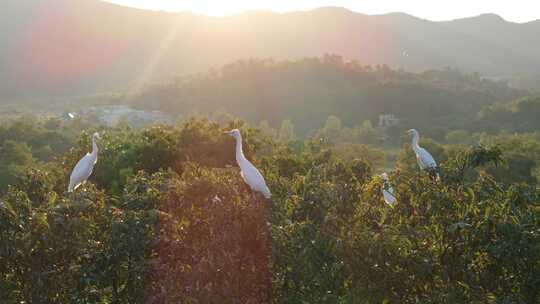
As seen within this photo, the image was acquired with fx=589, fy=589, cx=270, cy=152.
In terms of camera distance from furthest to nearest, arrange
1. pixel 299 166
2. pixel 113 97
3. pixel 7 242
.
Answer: pixel 113 97, pixel 299 166, pixel 7 242

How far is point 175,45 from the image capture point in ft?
421

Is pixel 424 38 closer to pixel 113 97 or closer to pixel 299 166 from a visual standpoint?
pixel 113 97

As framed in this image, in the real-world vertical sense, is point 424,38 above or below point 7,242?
below

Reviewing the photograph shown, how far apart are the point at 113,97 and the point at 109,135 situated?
68.5 m

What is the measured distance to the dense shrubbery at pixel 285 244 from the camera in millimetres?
4789

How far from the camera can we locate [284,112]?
69.8m

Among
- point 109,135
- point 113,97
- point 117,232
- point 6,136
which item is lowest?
point 113,97

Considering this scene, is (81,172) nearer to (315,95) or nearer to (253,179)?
(253,179)

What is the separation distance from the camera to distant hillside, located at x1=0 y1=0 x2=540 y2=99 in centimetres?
10812

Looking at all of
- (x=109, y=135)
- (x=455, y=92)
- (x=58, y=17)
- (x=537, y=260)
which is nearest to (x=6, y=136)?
(x=109, y=135)

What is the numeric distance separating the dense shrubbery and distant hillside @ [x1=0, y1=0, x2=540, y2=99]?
100658 millimetres

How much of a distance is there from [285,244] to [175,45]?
127155 mm

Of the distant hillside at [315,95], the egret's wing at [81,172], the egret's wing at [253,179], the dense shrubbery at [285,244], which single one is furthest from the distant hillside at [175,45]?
the dense shrubbery at [285,244]

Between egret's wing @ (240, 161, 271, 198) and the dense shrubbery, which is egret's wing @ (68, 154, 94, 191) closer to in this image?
egret's wing @ (240, 161, 271, 198)
